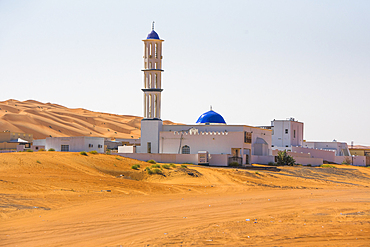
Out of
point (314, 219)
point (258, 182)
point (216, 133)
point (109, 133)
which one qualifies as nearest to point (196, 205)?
point (314, 219)

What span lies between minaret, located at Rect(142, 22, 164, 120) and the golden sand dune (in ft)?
141

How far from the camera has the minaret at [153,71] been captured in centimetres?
4788

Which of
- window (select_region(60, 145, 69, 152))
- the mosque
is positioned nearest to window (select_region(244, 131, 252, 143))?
the mosque

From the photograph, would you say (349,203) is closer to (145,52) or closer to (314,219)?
(314,219)

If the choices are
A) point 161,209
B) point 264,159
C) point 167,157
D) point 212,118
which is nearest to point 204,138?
point 167,157

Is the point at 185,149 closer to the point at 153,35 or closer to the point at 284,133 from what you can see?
the point at 153,35

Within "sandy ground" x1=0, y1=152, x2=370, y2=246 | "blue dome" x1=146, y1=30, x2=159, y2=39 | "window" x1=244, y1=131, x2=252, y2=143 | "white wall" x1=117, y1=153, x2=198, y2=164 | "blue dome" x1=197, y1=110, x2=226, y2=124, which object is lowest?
"sandy ground" x1=0, y1=152, x2=370, y2=246

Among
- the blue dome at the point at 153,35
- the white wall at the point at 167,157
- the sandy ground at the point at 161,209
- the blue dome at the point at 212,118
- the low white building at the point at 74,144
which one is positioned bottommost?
the sandy ground at the point at 161,209

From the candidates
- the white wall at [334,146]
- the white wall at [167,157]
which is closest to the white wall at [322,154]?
the white wall at [334,146]

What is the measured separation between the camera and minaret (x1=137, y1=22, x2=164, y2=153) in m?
47.8

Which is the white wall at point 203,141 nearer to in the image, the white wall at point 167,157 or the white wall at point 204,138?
the white wall at point 204,138

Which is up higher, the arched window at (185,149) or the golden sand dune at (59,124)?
the golden sand dune at (59,124)

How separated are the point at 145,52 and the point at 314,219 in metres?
33.4

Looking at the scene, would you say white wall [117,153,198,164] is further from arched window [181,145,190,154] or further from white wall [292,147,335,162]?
white wall [292,147,335,162]
